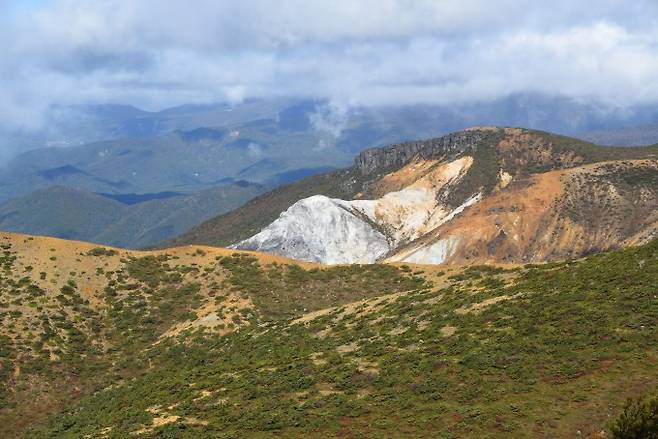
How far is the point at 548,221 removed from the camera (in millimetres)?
174250

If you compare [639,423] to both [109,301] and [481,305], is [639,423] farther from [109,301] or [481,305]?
[109,301]

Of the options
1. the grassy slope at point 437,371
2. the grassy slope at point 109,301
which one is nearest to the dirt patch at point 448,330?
the grassy slope at point 437,371

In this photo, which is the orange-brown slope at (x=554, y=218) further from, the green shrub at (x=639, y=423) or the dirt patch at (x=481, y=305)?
the green shrub at (x=639, y=423)

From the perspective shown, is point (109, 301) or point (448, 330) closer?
point (448, 330)

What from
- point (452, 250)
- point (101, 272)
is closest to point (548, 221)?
point (452, 250)

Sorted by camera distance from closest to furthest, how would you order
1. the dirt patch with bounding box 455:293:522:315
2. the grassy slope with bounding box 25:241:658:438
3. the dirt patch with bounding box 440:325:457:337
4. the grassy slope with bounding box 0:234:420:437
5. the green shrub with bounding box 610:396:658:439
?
1. the green shrub with bounding box 610:396:658:439
2. the grassy slope with bounding box 25:241:658:438
3. the dirt patch with bounding box 440:325:457:337
4. the dirt patch with bounding box 455:293:522:315
5. the grassy slope with bounding box 0:234:420:437

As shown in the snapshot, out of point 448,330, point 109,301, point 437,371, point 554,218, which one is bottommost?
point 554,218

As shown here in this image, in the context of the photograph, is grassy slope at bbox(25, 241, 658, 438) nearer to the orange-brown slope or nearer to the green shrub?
the green shrub

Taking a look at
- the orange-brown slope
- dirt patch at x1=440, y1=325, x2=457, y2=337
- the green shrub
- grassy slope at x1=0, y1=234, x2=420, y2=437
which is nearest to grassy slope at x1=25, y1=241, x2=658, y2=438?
dirt patch at x1=440, y1=325, x2=457, y2=337

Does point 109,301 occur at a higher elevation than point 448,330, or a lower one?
lower

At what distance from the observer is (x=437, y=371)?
3619 cm

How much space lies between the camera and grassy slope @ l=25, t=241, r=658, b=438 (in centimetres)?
3123

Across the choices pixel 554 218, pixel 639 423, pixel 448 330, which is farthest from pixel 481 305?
pixel 554 218

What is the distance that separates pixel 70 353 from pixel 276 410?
2738cm
